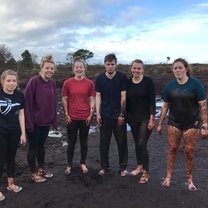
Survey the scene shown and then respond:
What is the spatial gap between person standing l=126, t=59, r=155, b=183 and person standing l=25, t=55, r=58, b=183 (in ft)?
4.23

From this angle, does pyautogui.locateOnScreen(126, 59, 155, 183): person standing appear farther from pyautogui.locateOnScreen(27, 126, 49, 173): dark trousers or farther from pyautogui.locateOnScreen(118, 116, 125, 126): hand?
pyautogui.locateOnScreen(27, 126, 49, 173): dark trousers

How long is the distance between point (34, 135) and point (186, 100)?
250 centimetres

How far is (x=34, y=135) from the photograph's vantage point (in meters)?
6.36

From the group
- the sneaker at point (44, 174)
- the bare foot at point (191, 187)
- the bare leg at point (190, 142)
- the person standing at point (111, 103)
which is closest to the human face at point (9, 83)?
the person standing at point (111, 103)

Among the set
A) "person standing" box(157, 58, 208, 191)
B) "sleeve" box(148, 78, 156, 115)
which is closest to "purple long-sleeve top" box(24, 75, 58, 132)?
"sleeve" box(148, 78, 156, 115)

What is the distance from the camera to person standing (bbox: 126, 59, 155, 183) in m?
6.30

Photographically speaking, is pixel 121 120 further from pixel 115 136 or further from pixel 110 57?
pixel 110 57

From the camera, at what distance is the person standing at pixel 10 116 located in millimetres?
5895

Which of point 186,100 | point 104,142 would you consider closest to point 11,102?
point 104,142

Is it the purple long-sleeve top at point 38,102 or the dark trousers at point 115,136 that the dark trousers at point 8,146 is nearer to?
the purple long-sleeve top at point 38,102

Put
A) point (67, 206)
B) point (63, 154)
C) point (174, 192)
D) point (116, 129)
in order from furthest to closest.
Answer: point (63, 154), point (116, 129), point (174, 192), point (67, 206)

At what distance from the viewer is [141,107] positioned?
21.0 feet

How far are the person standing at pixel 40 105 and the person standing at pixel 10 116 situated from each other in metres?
0.16

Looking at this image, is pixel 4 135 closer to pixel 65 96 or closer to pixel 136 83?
pixel 65 96
